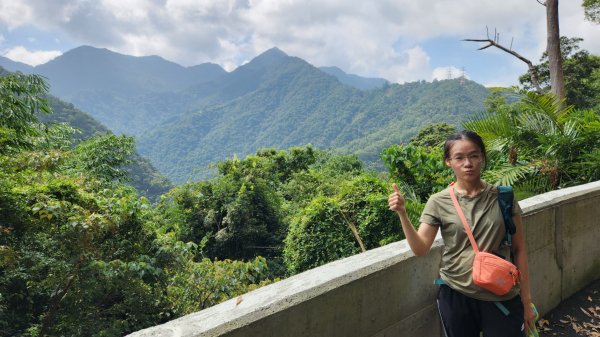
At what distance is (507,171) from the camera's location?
5.38m

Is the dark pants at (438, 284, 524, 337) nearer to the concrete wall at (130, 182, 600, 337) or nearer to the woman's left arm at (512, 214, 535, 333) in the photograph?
the woman's left arm at (512, 214, 535, 333)

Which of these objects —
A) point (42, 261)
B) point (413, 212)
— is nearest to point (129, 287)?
point (42, 261)

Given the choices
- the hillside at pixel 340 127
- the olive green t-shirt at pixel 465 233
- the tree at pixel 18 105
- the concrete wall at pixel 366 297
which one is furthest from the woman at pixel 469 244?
the hillside at pixel 340 127

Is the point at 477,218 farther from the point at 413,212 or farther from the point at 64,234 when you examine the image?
the point at 64,234

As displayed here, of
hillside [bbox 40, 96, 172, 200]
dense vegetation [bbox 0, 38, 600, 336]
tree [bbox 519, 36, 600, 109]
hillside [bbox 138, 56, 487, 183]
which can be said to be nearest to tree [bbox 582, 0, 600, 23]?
tree [bbox 519, 36, 600, 109]

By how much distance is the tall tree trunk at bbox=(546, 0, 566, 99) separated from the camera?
27.7 feet

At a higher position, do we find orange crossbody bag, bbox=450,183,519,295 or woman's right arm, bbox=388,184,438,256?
woman's right arm, bbox=388,184,438,256

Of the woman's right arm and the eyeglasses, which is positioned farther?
the eyeglasses

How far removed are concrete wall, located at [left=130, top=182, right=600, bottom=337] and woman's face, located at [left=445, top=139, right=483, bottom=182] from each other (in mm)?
539

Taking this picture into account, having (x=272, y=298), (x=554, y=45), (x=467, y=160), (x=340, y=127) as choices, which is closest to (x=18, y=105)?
(x=272, y=298)

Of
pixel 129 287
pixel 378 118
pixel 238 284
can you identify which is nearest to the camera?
pixel 129 287

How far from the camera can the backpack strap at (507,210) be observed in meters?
1.82

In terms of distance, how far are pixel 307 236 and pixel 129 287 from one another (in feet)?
11.1

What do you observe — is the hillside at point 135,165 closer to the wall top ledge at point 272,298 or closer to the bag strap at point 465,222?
the wall top ledge at point 272,298
